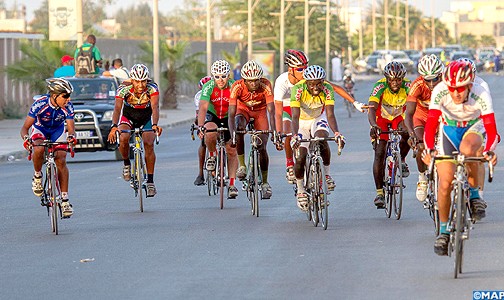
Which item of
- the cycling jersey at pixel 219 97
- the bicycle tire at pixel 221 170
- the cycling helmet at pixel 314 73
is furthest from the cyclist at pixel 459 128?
the cycling jersey at pixel 219 97

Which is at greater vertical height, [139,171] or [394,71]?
[394,71]

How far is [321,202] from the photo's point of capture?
1480 cm

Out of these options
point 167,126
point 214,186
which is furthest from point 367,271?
point 167,126

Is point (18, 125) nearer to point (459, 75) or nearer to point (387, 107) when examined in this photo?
point (387, 107)

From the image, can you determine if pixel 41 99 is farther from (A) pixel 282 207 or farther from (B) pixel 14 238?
(A) pixel 282 207

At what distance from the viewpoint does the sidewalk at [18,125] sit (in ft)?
95.6

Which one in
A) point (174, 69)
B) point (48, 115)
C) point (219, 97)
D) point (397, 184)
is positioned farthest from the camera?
point (174, 69)

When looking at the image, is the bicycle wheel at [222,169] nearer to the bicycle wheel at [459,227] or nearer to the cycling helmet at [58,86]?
the cycling helmet at [58,86]

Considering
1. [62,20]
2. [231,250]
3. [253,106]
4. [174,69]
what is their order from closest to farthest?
[231,250], [253,106], [62,20], [174,69]

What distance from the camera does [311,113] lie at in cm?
1541

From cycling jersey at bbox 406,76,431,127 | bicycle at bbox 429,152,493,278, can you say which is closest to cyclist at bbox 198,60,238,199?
cycling jersey at bbox 406,76,431,127

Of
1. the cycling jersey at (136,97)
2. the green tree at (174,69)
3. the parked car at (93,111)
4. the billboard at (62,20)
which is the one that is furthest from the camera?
the green tree at (174,69)

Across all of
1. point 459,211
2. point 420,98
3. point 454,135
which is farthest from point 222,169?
point 459,211

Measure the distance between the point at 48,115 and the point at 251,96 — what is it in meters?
2.70
